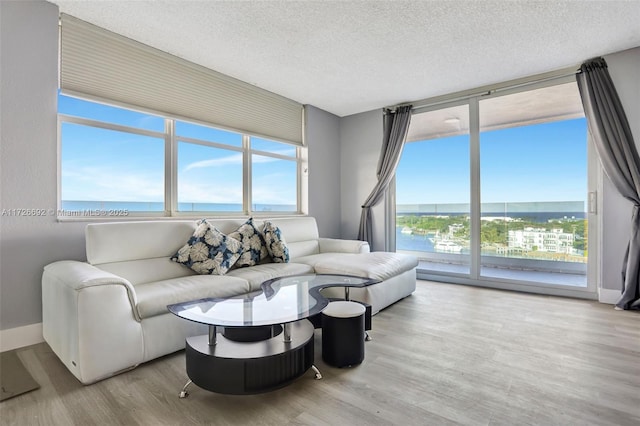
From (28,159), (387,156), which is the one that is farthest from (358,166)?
(28,159)

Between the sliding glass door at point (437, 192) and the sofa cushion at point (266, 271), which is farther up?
the sliding glass door at point (437, 192)

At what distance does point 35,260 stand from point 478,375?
10.8 feet

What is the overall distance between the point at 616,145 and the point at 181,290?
173 inches

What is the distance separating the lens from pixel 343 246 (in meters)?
4.05

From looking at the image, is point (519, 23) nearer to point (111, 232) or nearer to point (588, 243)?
point (588, 243)

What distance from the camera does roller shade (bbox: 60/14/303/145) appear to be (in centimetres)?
261

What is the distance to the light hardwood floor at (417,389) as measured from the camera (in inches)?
57.8

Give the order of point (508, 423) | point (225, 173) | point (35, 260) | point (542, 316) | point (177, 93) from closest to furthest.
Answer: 1. point (508, 423)
2. point (35, 260)
3. point (542, 316)
4. point (177, 93)
5. point (225, 173)

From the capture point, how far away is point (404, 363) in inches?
78.2

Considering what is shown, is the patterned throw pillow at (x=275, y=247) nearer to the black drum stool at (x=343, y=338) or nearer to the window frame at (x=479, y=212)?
the black drum stool at (x=343, y=338)

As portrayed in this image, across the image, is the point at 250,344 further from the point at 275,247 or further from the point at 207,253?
the point at 275,247

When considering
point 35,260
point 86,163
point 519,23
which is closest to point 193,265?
point 35,260

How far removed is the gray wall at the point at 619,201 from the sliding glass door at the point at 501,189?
0.60ft

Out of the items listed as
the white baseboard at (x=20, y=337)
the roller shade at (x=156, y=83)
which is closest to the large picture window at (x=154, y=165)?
the roller shade at (x=156, y=83)
